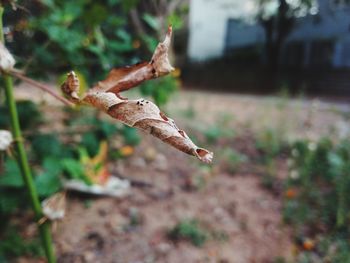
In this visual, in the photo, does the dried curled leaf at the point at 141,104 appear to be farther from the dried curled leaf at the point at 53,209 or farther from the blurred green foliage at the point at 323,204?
the blurred green foliage at the point at 323,204

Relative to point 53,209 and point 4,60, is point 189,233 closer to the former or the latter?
point 53,209

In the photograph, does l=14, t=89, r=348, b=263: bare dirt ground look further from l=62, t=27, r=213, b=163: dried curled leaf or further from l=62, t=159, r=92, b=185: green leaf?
l=62, t=27, r=213, b=163: dried curled leaf

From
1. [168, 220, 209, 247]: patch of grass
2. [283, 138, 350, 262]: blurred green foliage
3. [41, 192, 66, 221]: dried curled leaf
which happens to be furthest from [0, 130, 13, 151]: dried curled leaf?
[283, 138, 350, 262]: blurred green foliage

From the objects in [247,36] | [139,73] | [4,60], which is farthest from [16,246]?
[247,36]

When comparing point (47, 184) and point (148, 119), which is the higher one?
point (148, 119)

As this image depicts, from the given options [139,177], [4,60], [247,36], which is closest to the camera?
[4,60]

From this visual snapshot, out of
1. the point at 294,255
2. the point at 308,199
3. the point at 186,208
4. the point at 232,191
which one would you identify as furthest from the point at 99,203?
the point at 308,199
